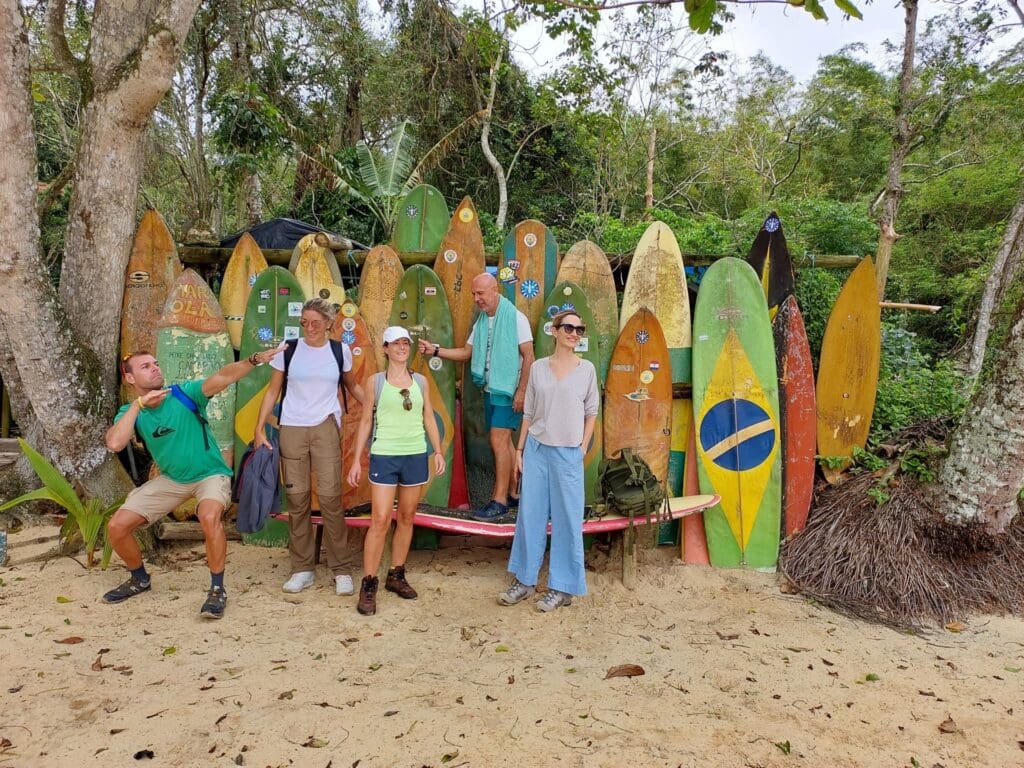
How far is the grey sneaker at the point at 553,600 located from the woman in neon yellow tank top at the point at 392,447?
2.54ft

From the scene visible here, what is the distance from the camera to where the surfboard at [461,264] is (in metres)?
4.07

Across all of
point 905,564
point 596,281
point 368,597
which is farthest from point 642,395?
point 368,597

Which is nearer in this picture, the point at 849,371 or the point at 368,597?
the point at 368,597

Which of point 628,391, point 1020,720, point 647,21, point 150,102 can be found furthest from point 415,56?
point 1020,720

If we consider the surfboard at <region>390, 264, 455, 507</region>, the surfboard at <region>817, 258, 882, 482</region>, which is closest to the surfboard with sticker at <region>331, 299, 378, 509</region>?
the surfboard at <region>390, 264, 455, 507</region>

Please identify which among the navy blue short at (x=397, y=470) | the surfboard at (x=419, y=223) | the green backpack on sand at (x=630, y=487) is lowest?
the green backpack on sand at (x=630, y=487)

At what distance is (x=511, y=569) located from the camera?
10.2 feet

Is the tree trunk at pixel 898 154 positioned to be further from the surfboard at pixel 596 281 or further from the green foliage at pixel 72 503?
the green foliage at pixel 72 503

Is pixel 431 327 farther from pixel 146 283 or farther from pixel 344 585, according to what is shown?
pixel 146 283

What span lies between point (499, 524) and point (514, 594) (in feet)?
1.20

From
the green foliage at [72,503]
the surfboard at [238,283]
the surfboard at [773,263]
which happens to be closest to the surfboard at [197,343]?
the surfboard at [238,283]

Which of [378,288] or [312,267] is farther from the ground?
[312,267]

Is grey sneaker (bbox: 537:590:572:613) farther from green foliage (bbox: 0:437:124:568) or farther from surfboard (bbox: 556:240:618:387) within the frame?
green foliage (bbox: 0:437:124:568)

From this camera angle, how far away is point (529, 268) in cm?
411
